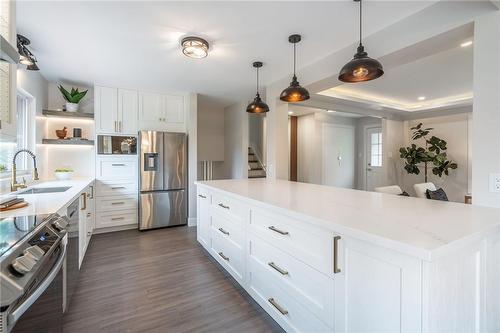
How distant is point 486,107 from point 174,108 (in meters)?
4.12

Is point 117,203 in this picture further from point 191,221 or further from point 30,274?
point 30,274

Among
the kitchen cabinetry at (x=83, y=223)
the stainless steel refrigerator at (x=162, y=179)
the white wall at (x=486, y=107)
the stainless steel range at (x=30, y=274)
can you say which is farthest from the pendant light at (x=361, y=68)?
the stainless steel refrigerator at (x=162, y=179)

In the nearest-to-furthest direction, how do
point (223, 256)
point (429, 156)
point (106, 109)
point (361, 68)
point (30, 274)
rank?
point (30, 274) → point (361, 68) → point (223, 256) → point (106, 109) → point (429, 156)

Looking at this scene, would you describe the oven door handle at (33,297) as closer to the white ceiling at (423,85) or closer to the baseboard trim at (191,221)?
the baseboard trim at (191,221)

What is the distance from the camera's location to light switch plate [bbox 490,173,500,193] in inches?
61.7

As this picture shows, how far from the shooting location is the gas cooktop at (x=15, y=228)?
0.93m

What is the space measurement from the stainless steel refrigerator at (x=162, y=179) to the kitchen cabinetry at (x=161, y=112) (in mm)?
335

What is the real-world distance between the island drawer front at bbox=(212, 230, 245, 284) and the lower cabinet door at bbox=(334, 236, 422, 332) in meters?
1.06

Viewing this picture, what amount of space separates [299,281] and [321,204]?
0.49 meters

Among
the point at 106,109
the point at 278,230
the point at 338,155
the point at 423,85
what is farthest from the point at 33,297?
the point at 338,155

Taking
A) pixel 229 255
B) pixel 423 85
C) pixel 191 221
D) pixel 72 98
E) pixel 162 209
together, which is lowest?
pixel 191 221

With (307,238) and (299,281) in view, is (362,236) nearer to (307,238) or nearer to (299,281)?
(307,238)

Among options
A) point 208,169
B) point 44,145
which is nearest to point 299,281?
point 44,145

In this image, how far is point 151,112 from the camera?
420 cm
